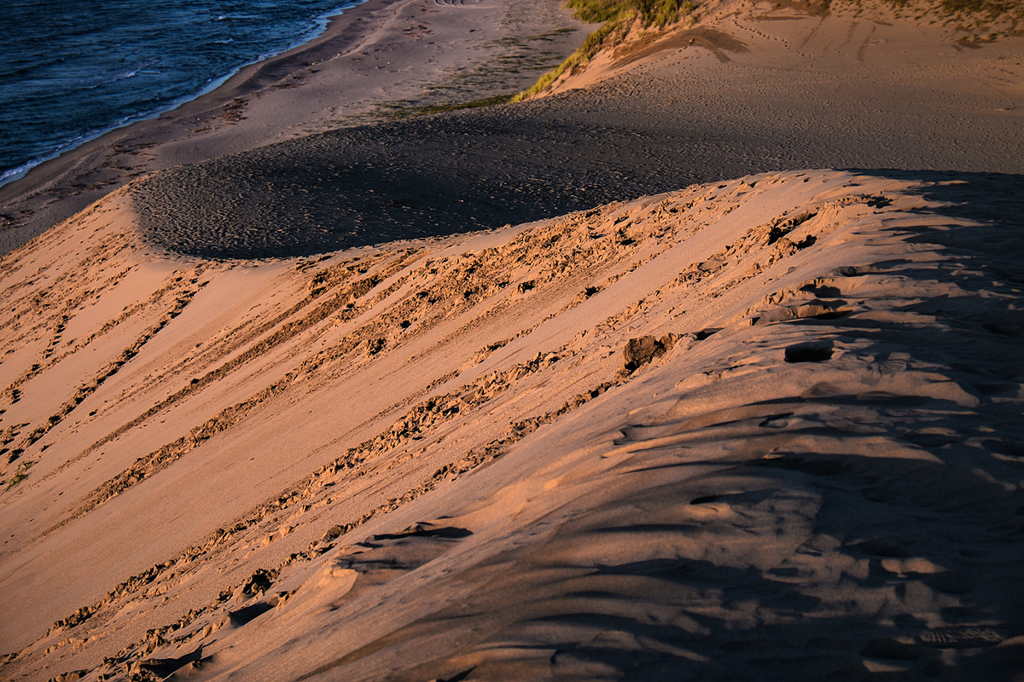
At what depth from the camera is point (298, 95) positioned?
66.9 ft

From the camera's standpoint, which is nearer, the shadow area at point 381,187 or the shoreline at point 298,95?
the shadow area at point 381,187

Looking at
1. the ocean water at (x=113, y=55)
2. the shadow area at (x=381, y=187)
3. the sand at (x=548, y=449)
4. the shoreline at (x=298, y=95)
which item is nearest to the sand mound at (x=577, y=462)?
the sand at (x=548, y=449)

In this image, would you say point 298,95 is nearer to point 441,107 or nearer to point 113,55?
point 441,107

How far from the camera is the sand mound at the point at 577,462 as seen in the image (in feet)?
5.23

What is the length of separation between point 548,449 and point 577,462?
32 centimetres

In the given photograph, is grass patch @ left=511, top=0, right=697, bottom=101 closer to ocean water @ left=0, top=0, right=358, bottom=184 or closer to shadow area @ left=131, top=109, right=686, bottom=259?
shadow area @ left=131, top=109, right=686, bottom=259

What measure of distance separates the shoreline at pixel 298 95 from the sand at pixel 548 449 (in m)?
9.09

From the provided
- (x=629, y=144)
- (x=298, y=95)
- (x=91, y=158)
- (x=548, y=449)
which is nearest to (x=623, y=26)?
(x=629, y=144)

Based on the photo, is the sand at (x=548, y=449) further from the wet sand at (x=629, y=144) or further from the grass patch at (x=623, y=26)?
the grass patch at (x=623, y=26)

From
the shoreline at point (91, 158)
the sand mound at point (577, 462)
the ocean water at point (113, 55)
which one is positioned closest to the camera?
the sand mound at point (577, 462)

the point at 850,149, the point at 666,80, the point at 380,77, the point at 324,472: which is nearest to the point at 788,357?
the point at 324,472

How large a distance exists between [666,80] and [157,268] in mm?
10706

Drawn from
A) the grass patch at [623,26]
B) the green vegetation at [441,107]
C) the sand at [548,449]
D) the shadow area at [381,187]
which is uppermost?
the grass patch at [623,26]

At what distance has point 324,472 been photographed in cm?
377
